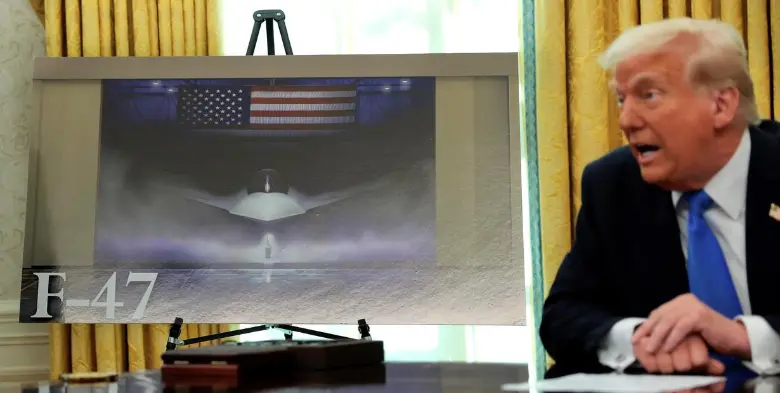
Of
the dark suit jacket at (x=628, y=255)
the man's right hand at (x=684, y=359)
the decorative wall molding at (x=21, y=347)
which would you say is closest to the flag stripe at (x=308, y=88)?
the decorative wall molding at (x=21, y=347)

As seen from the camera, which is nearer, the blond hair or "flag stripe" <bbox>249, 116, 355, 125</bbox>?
the blond hair

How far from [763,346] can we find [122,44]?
2482 millimetres

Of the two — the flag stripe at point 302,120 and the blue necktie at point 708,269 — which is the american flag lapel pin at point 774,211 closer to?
the blue necktie at point 708,269

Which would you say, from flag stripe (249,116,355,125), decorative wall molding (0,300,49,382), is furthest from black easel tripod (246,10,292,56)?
decorative wall molding (0,300,49,382)

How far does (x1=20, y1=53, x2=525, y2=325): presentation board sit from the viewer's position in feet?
8.91

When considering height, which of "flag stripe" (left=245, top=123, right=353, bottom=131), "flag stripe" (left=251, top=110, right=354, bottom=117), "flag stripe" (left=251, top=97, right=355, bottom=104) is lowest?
"flag stripe" (left=245, top=123, right=353, bottom=131)

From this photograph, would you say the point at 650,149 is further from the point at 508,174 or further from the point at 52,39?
the point at 52,39

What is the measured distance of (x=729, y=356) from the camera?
1218mm

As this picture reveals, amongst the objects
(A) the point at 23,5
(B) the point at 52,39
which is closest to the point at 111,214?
(B) the point at 52,39

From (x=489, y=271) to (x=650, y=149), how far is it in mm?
1390

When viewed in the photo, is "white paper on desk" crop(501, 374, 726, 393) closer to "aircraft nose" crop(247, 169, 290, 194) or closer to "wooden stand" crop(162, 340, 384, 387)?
"wooden stand" crop(162, 340, 384, 387)

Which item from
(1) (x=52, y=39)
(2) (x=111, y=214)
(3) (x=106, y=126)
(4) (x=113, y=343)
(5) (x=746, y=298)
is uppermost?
(1) (x=52, y=39)

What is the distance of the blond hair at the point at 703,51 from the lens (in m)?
1.31

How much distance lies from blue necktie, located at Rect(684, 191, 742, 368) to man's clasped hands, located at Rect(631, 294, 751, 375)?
13 cm
